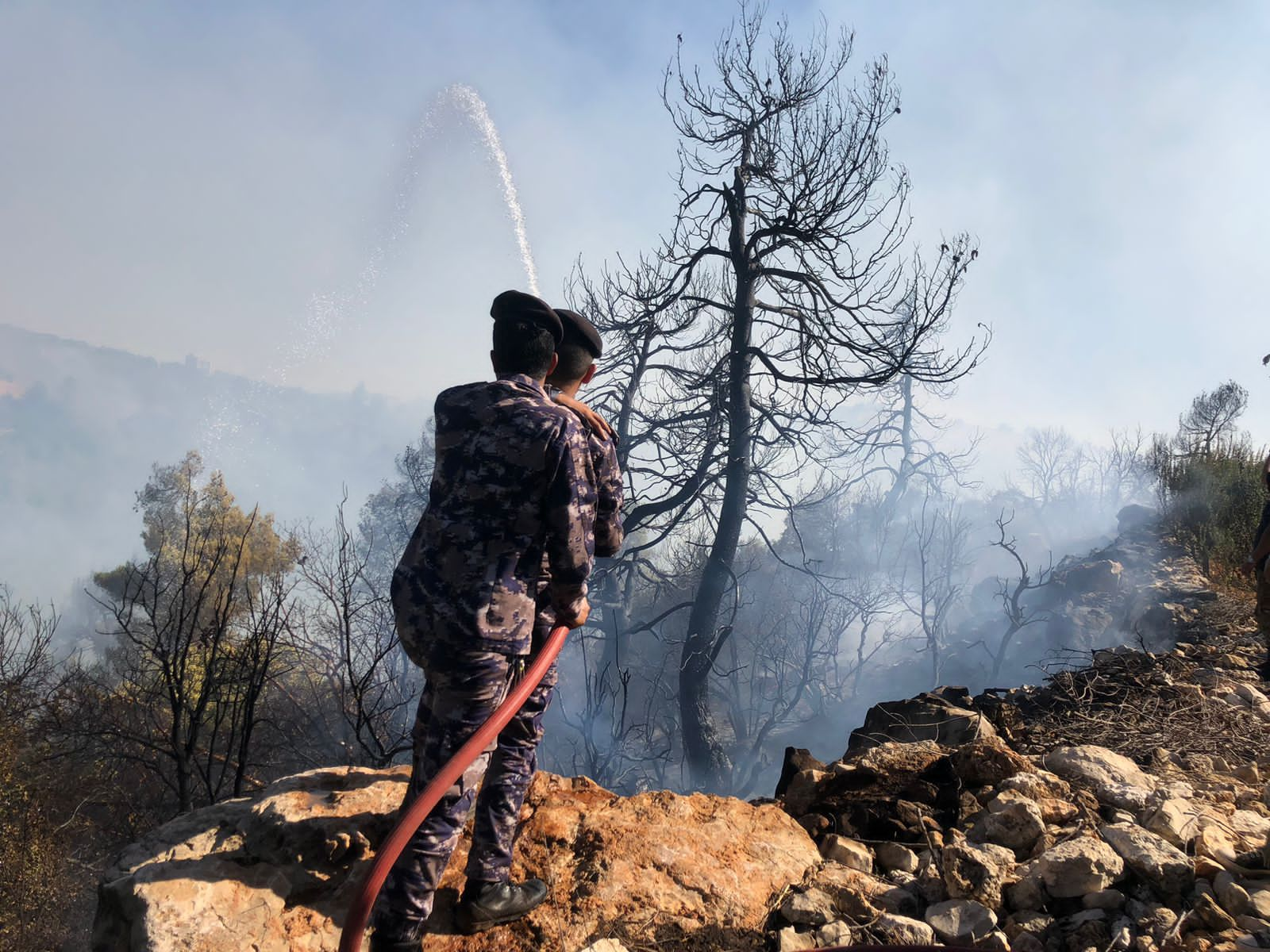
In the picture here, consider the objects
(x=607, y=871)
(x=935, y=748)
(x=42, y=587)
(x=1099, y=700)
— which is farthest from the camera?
(x=42, y=587)

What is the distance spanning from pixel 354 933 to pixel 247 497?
5919 inches

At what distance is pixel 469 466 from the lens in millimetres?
2174

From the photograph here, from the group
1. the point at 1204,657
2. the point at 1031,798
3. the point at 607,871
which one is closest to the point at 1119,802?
the point at 1031,798

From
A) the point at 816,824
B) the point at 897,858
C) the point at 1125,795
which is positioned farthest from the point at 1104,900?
the point at 816,824

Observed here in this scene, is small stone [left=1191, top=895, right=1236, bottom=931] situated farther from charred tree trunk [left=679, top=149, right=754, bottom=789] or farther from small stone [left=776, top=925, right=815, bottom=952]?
charred tree trunk [left=679, top=149, right=754, bottom=789]

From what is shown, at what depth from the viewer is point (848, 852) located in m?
2.62

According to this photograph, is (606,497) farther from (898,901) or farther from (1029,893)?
(1029,893)

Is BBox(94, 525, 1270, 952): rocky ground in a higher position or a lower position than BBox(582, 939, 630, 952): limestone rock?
higher

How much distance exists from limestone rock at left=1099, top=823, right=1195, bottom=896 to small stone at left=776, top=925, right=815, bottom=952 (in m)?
1.06

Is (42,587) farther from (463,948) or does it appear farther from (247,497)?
(463,948)

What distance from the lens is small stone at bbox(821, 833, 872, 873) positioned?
101 inches

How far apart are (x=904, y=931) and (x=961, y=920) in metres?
0.19

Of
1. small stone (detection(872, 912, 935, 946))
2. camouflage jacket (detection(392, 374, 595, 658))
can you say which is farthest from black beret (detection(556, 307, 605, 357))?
small stone (detection(872, 912, 935, 946))

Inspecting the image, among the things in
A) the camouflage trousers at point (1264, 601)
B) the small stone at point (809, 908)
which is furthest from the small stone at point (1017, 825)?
the camouflage trousers at point (1264, 601)
